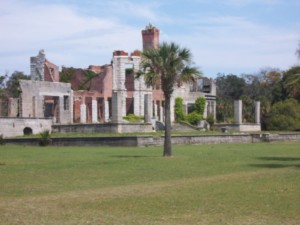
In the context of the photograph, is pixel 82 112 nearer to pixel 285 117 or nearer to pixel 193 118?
pixel 193 118

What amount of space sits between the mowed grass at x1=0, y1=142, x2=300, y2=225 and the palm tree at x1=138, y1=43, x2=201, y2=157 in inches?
211

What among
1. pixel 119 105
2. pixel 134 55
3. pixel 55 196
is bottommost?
pixel 55 196

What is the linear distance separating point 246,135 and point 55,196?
1331 inches

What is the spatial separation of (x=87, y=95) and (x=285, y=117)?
21.8 metres

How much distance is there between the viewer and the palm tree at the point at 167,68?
83.1 ft

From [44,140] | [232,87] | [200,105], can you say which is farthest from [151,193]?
[232,87]

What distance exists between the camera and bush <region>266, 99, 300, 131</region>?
6038 cm

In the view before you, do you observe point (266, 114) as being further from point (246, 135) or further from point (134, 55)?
point (246, 135)

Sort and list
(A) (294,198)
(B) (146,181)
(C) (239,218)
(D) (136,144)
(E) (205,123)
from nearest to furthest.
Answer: (C) (239,218) → (A) (294,198) → (B) (146,181) → (D) (136,144) → (E) (205,123)

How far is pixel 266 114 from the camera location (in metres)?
66.7

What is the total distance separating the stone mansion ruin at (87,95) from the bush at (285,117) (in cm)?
1024

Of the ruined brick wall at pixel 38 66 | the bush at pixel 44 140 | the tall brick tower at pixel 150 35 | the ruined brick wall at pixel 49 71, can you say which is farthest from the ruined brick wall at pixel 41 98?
the bush at pixel 44 140

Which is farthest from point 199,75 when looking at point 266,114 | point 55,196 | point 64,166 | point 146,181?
point 266,114

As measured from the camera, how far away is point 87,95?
63156mm
